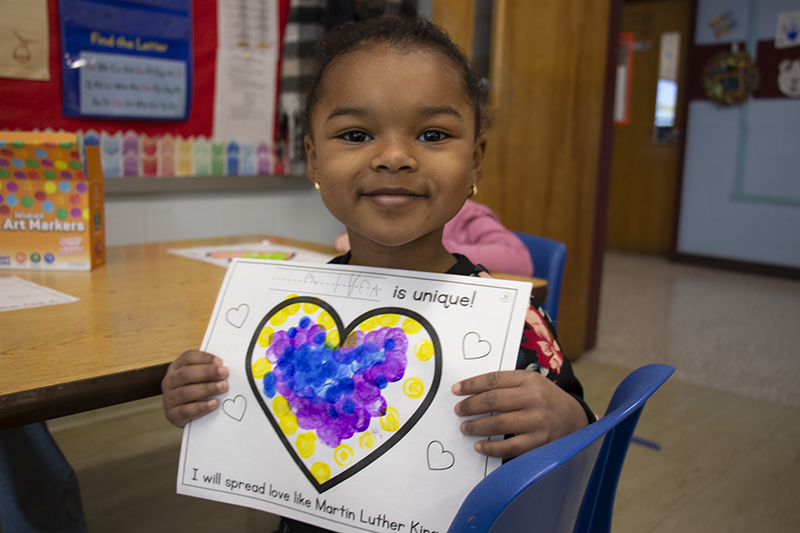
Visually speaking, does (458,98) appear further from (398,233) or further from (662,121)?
(662,121)

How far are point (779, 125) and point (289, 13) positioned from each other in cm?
438

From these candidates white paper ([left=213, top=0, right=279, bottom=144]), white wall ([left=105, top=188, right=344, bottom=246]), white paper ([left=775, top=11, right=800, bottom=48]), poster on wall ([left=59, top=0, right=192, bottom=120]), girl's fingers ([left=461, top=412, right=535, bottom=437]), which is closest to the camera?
girl's fingers ([left=461, top=412, right=535, bottom=437])

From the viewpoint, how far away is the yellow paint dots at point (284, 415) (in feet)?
2.17

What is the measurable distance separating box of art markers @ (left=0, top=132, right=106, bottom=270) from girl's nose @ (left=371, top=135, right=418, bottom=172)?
789 millimetres

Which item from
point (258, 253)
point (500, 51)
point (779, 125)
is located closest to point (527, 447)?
point (258, 253)

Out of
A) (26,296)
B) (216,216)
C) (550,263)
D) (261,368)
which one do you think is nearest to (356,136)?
(261,368)

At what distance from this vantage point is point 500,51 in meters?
2.42

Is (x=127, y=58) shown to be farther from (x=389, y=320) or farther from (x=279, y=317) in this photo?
(x=389, y=320)

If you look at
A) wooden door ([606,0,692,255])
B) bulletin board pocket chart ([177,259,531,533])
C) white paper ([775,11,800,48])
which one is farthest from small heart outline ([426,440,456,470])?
wooden door ([606,0,692,255])

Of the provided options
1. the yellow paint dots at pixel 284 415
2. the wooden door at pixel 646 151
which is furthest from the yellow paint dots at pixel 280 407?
the wooden door at pixel 646 151

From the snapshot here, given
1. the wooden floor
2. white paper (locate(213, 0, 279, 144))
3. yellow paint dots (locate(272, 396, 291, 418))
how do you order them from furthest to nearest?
white paper (locate(213, 0, 279, 144)), the wooden floor, yellow paint dots (locate(272, 396, 291, 418))

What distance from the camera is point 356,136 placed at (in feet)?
2.32

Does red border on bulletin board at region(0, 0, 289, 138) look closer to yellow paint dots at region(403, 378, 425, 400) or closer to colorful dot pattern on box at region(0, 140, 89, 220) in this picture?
colorful dot pattern on box at region(0, 140, 89, 220)

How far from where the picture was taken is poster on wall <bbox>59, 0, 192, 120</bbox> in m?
1.88
